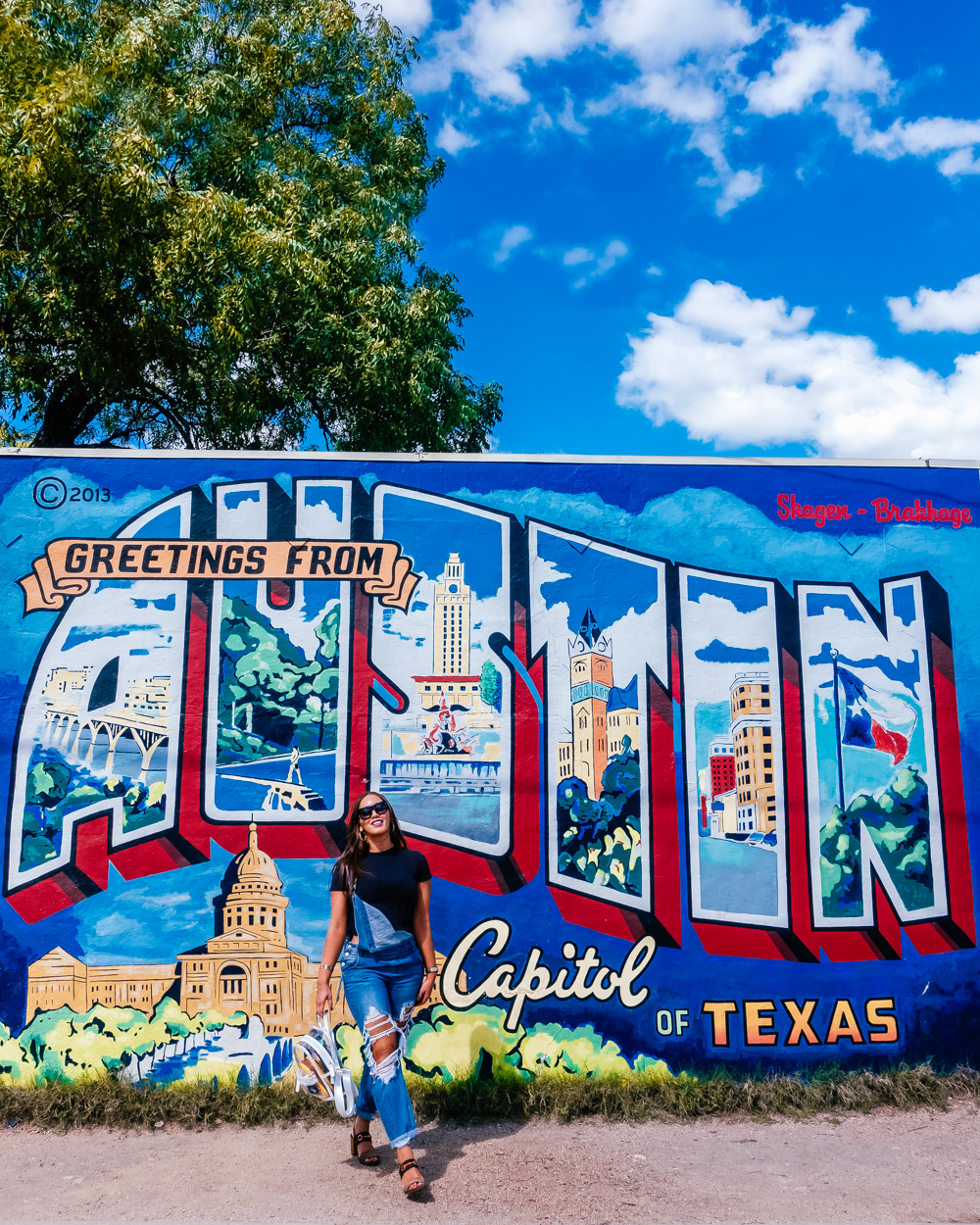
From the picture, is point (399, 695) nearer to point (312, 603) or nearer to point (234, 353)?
point (312, 603)

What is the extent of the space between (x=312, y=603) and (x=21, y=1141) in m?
3.28

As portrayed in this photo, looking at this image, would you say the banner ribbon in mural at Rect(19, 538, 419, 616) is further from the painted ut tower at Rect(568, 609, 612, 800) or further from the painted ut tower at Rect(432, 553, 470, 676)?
the painted ut tower at Rect(568, 609, 612, 800)

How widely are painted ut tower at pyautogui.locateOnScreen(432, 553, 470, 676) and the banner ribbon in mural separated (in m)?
0.21

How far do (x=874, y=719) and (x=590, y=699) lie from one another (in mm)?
1867

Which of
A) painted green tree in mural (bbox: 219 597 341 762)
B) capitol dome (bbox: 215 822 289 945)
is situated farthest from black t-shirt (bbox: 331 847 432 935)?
painted green tree in mural (bbox: 219 597 341 762)

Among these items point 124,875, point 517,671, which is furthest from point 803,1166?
point 124,875

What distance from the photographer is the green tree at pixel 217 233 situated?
29.2 feet

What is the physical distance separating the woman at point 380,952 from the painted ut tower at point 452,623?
1.21 m

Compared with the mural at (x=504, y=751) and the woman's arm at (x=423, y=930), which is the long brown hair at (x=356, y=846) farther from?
the mural at (x=504, y=751)

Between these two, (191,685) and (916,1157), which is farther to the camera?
(191,685)

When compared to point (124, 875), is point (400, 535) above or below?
above

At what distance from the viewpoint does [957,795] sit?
16.6 feet

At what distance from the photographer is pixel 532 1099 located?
4.51 m
